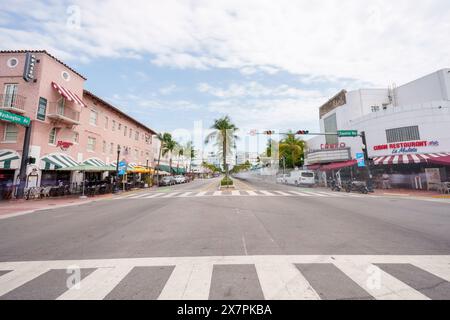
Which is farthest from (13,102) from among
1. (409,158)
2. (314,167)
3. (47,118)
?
(314,167)

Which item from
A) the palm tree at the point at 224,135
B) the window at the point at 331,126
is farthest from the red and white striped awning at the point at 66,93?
the window at the point at 331,126

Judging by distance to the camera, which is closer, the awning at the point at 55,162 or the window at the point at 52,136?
the awning at the point at 55,162

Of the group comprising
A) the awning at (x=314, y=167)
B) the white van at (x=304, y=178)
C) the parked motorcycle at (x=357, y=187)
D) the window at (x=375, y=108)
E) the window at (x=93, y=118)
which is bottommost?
the parked motorcycle at (x=357, y=187)

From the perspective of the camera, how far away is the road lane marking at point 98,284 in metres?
2.97

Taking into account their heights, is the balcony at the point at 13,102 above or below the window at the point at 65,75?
below

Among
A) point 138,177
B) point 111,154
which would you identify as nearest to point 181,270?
point 111,154

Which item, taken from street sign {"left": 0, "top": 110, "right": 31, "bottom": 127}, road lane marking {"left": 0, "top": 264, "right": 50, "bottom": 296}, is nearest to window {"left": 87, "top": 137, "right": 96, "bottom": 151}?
street sign {"left": 0, "top": 110, "right": 31, "bottom": 127}

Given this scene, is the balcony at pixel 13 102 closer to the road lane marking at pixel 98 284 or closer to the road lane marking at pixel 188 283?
the road lane marking at pixel 98 284

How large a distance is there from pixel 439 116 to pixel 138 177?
4161 cm

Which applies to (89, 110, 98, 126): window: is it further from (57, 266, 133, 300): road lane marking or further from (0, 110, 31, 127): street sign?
(57, 266, 133, 300): road lane marking

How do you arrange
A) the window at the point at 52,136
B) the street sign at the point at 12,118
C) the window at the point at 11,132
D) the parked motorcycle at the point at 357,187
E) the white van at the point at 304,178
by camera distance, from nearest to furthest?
the street sign at the point at 12,118 < the window at the point at 11,132 < the window at the point at 52,136 < the parked motorcycle at the point at 357,187 < the white van at the point at 304,178

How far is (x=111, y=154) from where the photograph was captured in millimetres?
28750

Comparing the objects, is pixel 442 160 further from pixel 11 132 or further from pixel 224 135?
pixel 11 132

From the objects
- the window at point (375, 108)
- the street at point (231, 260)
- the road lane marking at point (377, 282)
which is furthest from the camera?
the window at point (375, 108)
